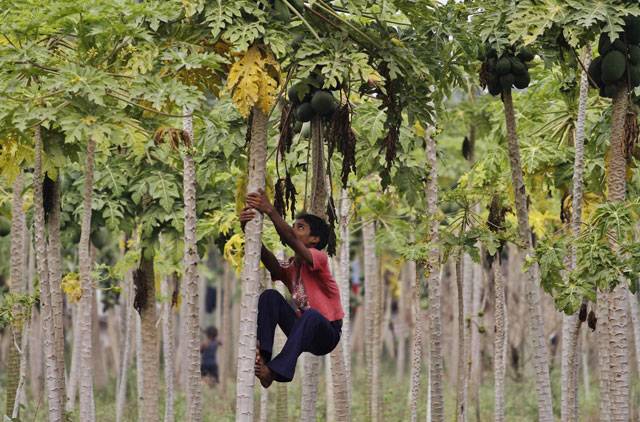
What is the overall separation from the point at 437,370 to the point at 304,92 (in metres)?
4.03

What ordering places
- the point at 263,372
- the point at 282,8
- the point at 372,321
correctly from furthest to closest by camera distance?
the point at 372,321 → the point at 263,372 → the point at 282,8

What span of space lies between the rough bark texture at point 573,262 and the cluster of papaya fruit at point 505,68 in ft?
1.83

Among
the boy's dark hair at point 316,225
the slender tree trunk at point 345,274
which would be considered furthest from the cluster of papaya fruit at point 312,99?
the slender tree trunk at point 345,274

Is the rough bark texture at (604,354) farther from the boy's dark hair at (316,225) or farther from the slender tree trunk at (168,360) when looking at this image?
the slender tree trunk at (168,360)

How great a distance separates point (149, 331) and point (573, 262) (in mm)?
4394

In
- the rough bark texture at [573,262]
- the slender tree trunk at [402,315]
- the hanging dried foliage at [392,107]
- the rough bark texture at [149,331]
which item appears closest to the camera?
the hanging dried foliage at [392,107]

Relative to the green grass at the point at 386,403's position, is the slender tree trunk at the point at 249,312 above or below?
below

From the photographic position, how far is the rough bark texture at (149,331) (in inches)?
528

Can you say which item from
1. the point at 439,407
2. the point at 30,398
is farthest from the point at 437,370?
the point at 30,398

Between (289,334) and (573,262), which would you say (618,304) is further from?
(289,334)

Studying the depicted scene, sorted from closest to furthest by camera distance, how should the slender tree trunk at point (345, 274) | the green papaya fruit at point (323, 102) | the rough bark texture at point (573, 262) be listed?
1. the green papaya fruit at point (323, 102)
2. the rough bark texture at point (573, 262)
3. the slender tree trunk at point (345, 274)

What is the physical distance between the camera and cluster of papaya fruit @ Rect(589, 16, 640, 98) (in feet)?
32.2

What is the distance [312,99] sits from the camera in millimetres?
9328

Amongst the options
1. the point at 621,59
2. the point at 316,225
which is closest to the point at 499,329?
the point at 621,59
